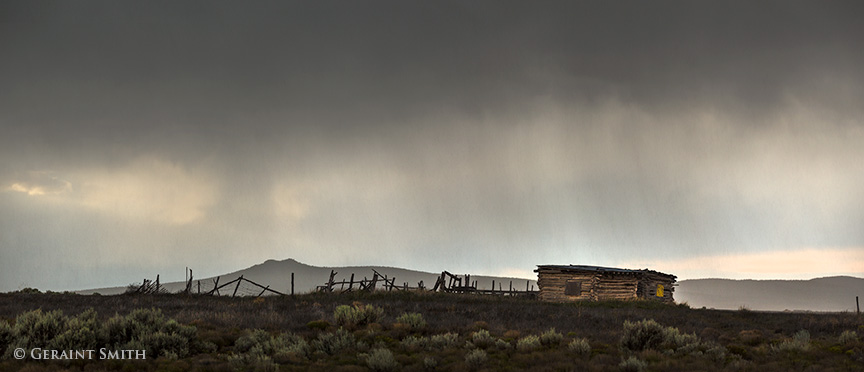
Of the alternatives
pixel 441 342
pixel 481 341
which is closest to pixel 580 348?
pixel 481 341

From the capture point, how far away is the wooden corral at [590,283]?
44031 mm

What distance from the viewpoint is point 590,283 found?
145ft

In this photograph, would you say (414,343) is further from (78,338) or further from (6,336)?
(6,336)

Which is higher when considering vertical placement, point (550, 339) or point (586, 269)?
point (586, 269)

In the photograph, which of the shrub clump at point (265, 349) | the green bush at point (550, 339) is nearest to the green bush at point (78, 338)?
the shrub clump at point (265, 349)

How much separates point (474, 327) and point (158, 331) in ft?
31.3

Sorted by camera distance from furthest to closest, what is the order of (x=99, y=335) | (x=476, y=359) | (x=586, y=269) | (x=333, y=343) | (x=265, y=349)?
(x=586, y=269)
(x=333, y=343)
(x=265, y=349)
(x=99, y=335)
(x=476, y=359)

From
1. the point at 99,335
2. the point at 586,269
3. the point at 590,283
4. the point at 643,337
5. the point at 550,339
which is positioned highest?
the point at 586,269

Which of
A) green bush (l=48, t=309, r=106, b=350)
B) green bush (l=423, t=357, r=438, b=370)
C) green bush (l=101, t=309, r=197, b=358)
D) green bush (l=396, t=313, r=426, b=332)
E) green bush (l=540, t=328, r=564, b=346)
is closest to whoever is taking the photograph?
green bush (l=423, t=357, r=438, b=370)

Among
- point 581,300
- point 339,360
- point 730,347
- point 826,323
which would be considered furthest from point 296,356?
point 581,300

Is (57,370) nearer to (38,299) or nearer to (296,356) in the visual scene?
(296,356)

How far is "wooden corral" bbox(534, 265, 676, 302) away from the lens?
1734 inches

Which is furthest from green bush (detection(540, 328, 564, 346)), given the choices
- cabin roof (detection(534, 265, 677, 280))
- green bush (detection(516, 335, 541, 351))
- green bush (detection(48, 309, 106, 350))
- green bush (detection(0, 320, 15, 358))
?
cabin roof (detection(534, 265, 677, 280))

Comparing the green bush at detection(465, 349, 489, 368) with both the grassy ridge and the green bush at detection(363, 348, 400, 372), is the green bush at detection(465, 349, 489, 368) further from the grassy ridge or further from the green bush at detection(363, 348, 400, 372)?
the green bush at detection(363, 348, 400, 372)
